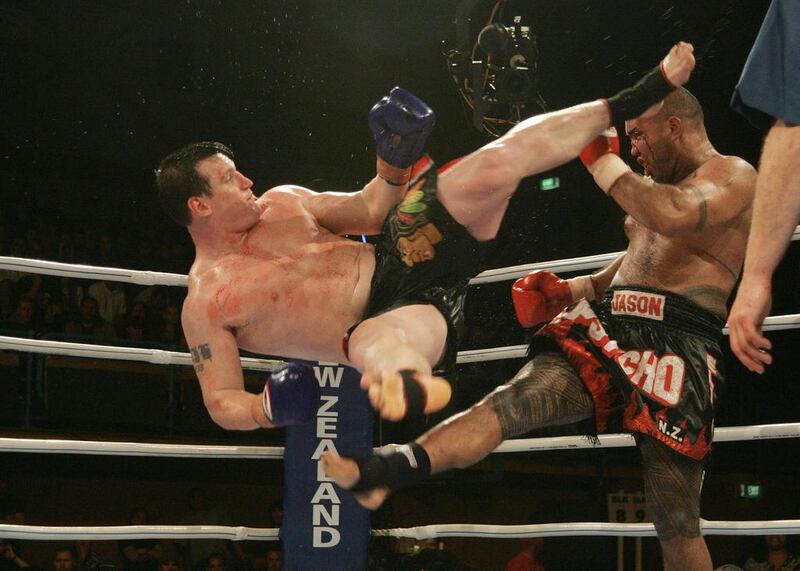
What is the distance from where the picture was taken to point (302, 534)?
2.16 m

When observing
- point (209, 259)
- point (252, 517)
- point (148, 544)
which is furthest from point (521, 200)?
point (209, 259)

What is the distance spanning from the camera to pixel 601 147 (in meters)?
1.91

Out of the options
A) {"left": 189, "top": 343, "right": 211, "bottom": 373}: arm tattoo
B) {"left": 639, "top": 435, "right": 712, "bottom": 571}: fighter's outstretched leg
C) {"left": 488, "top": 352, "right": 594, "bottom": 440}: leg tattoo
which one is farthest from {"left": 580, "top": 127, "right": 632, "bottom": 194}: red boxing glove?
{"left": 189, "top": 343, "right": 211, "bottom": 373}: arm tattoo

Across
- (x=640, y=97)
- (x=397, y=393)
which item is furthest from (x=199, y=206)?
(x=640, y=97)

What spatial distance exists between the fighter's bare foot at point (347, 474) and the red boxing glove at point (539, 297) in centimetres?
73

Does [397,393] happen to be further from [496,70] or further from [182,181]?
[496,70]

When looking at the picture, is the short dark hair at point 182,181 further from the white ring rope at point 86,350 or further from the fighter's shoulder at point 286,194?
the white ring rope at point 86,350

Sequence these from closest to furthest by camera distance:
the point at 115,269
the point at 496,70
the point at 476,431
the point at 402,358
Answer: the point at 402,358 < the point at 476,431 < the point at 115,269 < the point at 496,70

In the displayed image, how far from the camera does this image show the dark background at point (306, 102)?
643 cm

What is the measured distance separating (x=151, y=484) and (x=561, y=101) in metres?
4.23

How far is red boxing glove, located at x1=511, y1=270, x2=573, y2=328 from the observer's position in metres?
2.10

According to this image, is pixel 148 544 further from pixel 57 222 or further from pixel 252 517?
pixel 57 222

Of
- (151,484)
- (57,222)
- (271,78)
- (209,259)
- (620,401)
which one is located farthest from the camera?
(271,78)

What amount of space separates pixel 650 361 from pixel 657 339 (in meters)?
0.05
